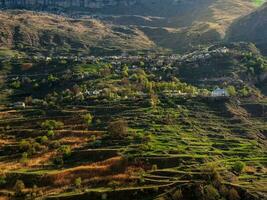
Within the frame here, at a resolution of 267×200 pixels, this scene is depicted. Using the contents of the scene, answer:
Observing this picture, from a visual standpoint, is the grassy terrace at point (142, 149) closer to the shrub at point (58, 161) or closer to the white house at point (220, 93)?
the shrub at point (58, 161)

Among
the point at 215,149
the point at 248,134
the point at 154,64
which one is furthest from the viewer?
the point at 154,64

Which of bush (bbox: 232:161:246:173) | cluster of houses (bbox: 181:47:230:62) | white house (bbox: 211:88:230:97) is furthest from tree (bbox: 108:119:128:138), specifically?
cluster of houses (bbox: 181:47:230:62)

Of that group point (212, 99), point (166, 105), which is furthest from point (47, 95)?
point (212, 99)

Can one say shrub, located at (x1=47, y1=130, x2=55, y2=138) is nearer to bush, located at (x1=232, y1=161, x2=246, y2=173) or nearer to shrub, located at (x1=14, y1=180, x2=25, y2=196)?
shrub, located at (x1=14, y1=180, x2=25, y2=196)

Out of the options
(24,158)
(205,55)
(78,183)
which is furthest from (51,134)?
(205,55)

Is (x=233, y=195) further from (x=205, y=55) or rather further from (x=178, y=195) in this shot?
(x=205, y=55)

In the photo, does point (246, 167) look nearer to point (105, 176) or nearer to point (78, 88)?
point (105, 176)

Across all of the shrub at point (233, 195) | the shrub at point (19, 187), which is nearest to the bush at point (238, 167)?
the shrub at point (233, 195)

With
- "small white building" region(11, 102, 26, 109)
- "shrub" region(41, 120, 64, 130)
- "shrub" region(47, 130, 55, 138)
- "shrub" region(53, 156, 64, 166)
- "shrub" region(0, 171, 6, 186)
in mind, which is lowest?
"small white building" region(11, 102, 26, 109)
